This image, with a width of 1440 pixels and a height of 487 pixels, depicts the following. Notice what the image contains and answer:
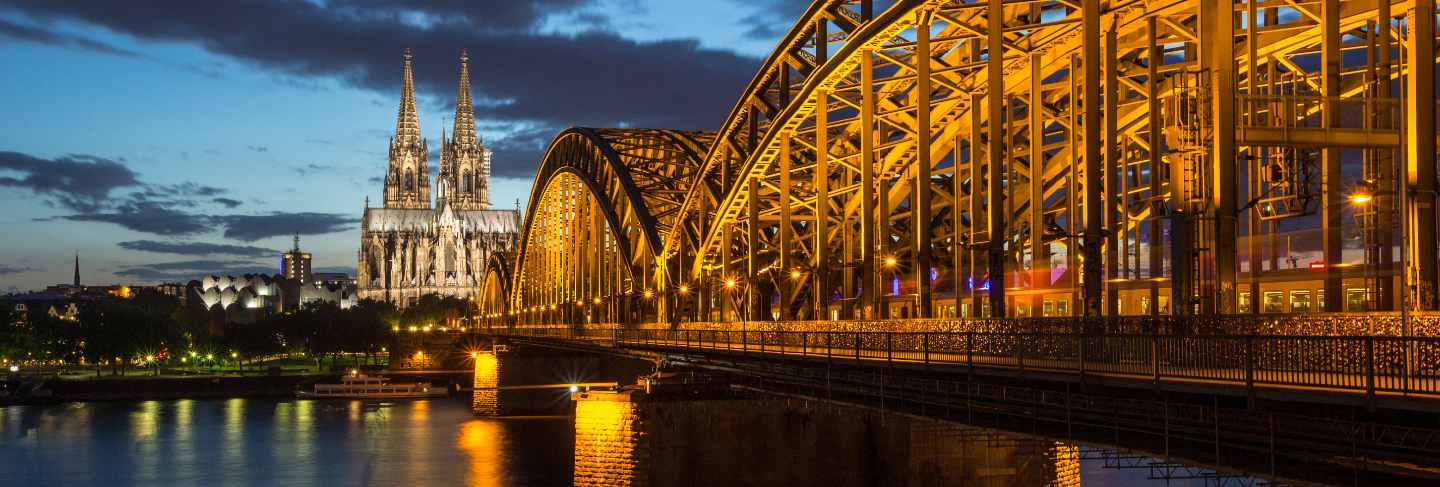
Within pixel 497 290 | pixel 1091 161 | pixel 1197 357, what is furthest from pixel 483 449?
pixel 497 290

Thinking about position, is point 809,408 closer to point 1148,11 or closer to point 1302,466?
point 1148,11

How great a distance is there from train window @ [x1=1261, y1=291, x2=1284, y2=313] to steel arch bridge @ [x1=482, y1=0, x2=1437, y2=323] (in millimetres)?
300

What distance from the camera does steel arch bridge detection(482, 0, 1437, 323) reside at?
32.0 metres

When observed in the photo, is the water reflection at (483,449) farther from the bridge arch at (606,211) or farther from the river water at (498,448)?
the bridge arch at (606,211)

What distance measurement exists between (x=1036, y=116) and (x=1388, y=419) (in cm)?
2032

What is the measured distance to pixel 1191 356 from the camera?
24250 millimetres

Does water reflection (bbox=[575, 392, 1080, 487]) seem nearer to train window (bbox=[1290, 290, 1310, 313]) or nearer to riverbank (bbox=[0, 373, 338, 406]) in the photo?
train window (bbox=[1290, 290, 1310, 313])

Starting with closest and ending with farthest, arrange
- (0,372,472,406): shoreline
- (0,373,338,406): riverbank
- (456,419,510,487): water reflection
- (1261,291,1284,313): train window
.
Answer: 1. (1261,291,1284,313): train window
2. (456,419,510,487): water reflection
3. (0,372,472,406): shoreline
4. (0,373,338,406): riverbank

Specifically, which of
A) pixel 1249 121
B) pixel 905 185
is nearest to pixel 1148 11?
pixel 1249 121

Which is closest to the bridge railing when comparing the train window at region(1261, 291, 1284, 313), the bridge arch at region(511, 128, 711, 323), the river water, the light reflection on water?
the river water

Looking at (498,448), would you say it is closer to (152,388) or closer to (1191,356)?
(1191,356)

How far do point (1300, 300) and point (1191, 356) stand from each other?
12.5 metres

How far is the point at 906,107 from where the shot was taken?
54.4 metres

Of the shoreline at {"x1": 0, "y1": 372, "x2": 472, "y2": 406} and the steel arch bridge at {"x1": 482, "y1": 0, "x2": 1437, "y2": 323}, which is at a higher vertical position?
the steel arch bridge at {"x1": 482, "y1": 0, "x2": 1437, "y2": 323}
